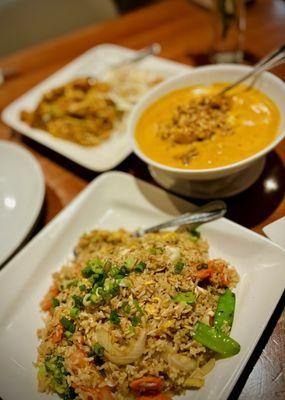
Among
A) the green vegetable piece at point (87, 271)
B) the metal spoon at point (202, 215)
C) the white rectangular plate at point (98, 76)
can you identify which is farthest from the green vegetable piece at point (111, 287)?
the white rectangular plate at point (98, 76)

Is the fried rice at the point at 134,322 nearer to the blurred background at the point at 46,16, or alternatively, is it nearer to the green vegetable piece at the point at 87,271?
the green vegetable piece at the point at 87,271

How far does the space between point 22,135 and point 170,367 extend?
6.19 ft

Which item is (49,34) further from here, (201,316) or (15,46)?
(201,316)

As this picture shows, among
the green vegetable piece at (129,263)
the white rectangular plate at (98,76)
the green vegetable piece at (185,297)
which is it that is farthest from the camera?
the white rectangular plate at (98,76)

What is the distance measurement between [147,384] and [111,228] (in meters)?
0.81

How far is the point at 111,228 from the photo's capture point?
74.6 inches

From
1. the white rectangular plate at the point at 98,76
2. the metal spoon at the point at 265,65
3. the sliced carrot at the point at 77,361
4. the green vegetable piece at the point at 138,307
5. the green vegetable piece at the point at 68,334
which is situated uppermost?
the metal spoon at the point at 265,65

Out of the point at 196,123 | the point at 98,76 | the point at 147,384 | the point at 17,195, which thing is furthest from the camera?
the point at 98,76

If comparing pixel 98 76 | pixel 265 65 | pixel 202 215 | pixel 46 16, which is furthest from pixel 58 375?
Result: pixel 46 16

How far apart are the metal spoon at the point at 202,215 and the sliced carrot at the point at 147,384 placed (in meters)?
0.66

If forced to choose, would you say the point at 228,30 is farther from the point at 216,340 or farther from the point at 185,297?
the point at 216,340

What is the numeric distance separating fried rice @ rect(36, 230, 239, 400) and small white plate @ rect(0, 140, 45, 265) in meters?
0.37

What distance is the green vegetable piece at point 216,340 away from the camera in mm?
1259

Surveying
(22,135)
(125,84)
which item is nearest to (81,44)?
(125,84)
